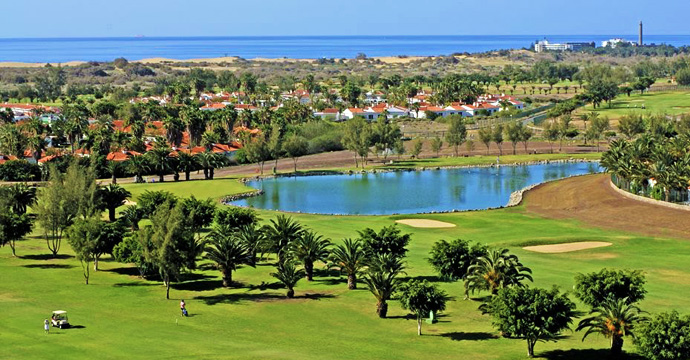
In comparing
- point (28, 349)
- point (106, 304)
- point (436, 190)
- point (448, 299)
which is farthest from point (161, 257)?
point (436, 190)

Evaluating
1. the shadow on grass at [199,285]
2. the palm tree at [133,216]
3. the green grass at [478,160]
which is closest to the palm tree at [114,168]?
the green grass at [478,160]

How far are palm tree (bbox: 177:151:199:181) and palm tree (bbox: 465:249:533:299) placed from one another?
75.7 meters

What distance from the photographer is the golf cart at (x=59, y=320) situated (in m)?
51.4

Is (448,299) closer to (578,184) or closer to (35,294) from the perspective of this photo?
(35,294)

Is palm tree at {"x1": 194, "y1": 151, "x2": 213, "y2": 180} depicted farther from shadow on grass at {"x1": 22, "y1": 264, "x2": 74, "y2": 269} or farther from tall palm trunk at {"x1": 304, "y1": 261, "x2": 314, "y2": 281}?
tall palm trunk at {"x1": 304, "y1": 261, "x2": 314, "y2": 281}

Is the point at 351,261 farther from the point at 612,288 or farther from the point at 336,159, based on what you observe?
the point at 336,159

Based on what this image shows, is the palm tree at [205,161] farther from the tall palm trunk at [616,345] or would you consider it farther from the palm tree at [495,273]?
the tall palm trunk at [616,345]

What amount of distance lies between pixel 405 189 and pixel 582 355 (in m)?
72.0

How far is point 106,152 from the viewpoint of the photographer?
141 metres

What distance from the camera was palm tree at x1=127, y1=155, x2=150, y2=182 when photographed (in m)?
126

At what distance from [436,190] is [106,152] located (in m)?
51.8

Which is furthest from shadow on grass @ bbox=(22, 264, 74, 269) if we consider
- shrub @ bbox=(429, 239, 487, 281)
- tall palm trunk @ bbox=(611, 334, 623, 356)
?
tall palm trunk @ bbox=(611, 334, 623, 356)

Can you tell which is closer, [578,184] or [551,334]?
[551,334]

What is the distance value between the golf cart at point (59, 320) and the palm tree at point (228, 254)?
44.5 feet
